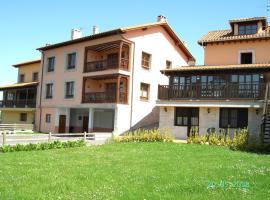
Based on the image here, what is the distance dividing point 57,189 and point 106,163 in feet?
16.3

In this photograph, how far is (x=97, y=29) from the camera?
138 ft

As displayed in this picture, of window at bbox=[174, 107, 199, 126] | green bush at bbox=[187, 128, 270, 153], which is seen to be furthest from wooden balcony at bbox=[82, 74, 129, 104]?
green bush at bbox=[187, 128, 270, 153]

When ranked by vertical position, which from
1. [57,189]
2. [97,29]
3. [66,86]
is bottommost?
[57,189]

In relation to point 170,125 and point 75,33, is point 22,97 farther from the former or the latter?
point 170,125

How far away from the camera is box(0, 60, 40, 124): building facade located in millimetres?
45375

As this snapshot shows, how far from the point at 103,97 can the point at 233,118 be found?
41.1 ft

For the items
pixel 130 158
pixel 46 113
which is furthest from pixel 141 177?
pixel 46 113

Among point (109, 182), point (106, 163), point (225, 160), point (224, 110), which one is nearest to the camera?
point (109, 182)

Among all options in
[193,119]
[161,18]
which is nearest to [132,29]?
[161,18]

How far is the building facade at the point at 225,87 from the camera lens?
25172 mm

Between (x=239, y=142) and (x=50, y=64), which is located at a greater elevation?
(x=50, y=64)

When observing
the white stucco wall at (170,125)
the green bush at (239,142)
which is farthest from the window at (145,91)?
the green bush at (239,142)

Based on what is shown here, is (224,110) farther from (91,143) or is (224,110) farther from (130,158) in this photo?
(130,158)

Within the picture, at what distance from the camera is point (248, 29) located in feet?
98.4
